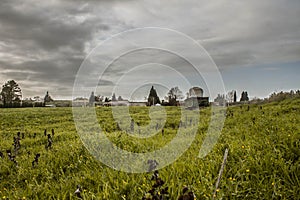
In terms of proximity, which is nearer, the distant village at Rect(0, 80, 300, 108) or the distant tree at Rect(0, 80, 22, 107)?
the distant village at Rect(0, 80, 300, 108)

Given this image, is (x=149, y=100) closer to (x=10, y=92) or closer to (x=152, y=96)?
(x=152, y=96)

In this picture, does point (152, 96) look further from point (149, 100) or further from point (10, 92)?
point (10, 92)

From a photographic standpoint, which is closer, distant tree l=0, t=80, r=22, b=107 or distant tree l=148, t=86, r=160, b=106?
distant tree l=148, t=86, r=160, b=106

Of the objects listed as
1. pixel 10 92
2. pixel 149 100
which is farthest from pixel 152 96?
pixel 10 92

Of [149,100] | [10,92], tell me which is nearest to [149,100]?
[149,100]

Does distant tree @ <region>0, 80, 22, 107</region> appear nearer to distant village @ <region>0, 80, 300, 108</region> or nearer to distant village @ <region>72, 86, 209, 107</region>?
distant village @ <region>0, 80, 300, 108</region>

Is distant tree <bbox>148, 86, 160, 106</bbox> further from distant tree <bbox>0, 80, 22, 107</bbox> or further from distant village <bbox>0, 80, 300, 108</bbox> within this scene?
distant tree <bbox>0, 80, 22, 107</bbox>

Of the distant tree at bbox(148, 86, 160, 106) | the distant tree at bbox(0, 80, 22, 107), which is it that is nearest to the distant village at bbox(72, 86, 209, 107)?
the distant tree at bbox(148, 86, 160, 106)

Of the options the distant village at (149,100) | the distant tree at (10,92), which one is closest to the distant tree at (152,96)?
the distant village at (149,100)

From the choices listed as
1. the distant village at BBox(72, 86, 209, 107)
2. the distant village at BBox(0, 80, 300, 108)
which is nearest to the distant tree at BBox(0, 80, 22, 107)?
the distant village at BBox(0, 80, 300, 108)

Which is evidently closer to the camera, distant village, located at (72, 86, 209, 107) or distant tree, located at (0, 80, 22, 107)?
distant village, located at (72, 86, 209, 107)

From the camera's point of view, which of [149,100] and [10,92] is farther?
[10,92]

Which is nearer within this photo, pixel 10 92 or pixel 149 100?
pixel 149 100

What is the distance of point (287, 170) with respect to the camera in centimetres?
416
